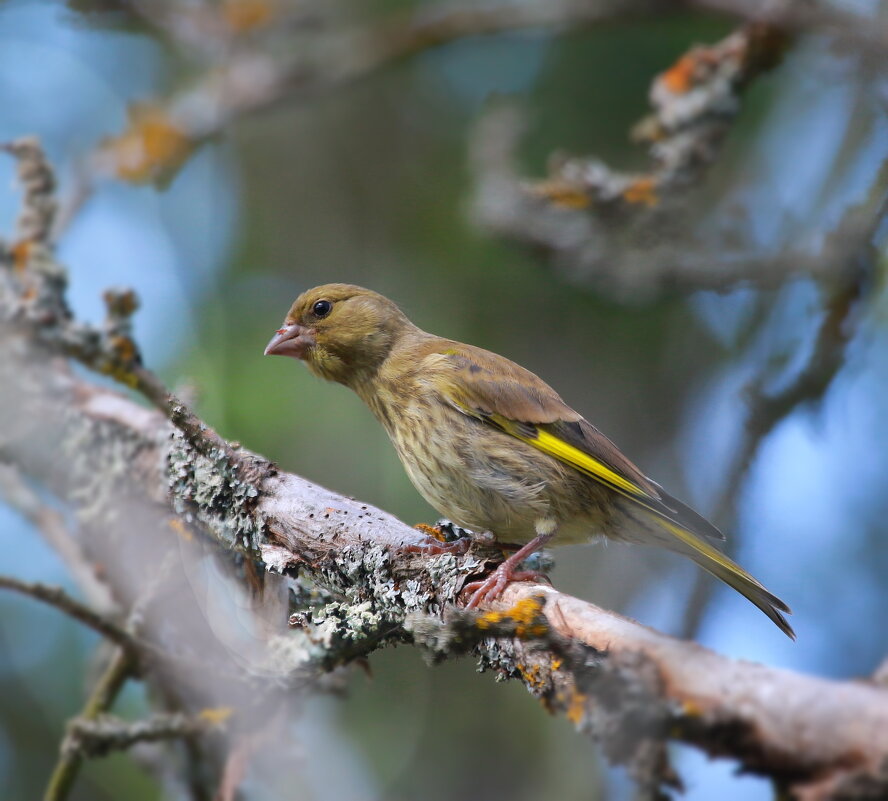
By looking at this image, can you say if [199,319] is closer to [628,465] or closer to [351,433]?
[351,433]

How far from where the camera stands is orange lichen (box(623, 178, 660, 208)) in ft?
14.8

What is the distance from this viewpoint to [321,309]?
432cm

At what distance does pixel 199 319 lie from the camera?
Result: 5.77 metres

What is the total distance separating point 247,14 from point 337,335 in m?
3.27

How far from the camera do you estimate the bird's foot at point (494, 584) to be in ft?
8.43

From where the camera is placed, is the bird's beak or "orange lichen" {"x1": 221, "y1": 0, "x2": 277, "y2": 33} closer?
the bird's beak

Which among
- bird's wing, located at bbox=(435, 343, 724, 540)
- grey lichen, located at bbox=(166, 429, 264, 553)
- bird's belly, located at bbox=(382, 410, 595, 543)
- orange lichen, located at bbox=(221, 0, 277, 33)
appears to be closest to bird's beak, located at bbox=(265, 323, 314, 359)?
bird's wing, located at bbox=(435, 343, 724, 540)

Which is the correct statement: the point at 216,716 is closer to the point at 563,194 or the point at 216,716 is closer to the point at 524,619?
the point at 524,619

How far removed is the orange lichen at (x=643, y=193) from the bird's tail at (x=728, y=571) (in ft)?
5.81

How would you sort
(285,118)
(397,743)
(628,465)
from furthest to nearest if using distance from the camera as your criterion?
(285,118) < (397,743) < (628,465)

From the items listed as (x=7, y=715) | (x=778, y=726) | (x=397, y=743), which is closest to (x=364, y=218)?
(x=397, y=743)

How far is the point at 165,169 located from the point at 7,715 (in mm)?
3502

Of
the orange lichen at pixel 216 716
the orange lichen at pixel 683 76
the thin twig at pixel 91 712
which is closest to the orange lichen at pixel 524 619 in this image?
the orange lichen at pixel 216 716

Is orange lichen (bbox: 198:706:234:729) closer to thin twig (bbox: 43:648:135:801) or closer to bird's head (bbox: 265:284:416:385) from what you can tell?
thin twig (bbox: 43:648:135:801)
